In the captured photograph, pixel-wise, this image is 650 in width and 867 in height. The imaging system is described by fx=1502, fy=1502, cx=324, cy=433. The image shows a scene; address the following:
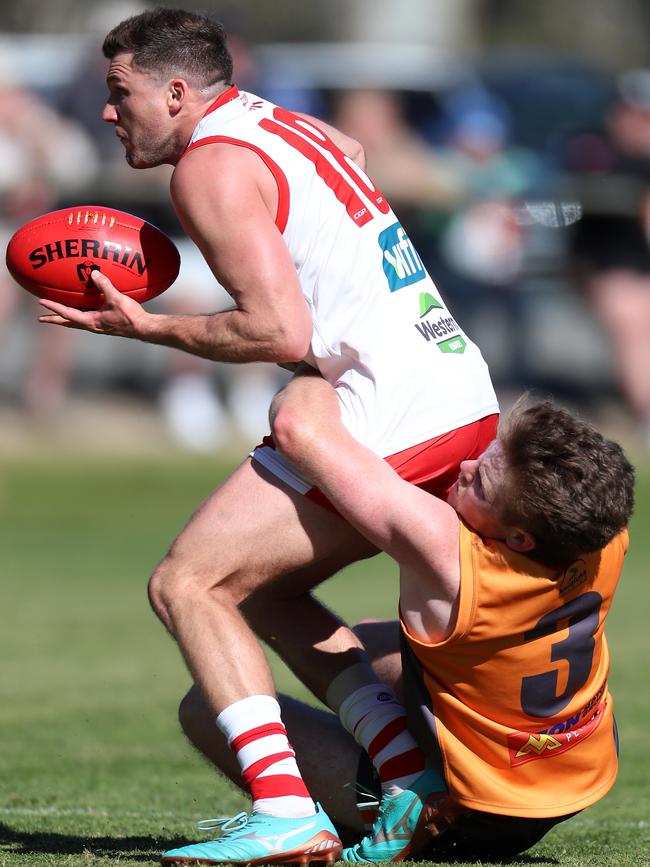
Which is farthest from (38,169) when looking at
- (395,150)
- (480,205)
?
(480,205)

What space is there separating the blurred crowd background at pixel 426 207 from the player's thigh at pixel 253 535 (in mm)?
11548

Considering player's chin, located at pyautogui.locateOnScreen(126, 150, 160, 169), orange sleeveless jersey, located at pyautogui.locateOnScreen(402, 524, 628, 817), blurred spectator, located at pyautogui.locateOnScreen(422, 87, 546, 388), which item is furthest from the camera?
blurred spectator, located at pyautogui.locateOnScreen(422, 87, 546, 388)

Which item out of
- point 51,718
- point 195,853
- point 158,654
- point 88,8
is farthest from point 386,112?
point 88,8

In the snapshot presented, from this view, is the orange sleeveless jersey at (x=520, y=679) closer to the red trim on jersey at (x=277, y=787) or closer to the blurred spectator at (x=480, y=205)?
the red trim on jersey at (x=277, y=787)

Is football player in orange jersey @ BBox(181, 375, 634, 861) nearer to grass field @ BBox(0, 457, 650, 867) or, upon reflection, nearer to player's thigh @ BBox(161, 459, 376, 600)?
player's thigh @ BBox(161, 459, 376, 600)

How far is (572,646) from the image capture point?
406 centimetres

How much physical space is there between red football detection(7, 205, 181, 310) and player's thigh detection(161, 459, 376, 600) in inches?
30.2

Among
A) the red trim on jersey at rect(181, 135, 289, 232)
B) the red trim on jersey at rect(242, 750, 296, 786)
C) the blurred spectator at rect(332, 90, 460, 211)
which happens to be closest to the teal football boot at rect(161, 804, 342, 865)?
the red trim on jersey at rect(242, 750, 296, 786)

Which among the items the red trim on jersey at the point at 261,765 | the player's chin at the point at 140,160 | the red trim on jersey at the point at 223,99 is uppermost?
the red trim on jersey at the point at 223,99

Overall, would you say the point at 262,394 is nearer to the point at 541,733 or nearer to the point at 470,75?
the point at 470,75

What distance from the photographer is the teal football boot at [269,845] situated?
391cm

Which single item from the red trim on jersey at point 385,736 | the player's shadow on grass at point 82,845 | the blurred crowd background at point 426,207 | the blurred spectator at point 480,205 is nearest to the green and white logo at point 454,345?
the red trim on jersey at point 385,736

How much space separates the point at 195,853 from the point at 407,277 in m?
1.75

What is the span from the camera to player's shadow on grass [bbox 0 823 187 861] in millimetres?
4270
